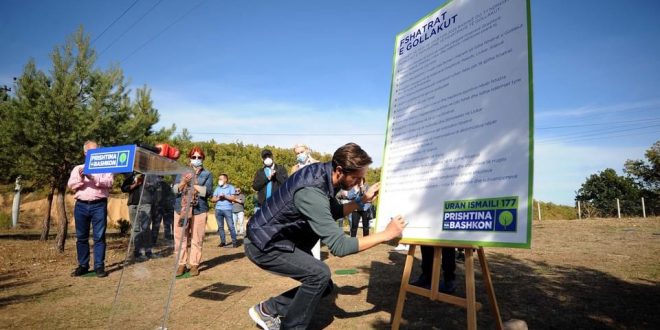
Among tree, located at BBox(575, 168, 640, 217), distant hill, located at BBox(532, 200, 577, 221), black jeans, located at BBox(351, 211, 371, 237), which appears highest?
tree, located at BBox(575, 168, 640, 217)

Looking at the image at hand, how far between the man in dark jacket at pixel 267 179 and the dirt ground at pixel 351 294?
1.41m

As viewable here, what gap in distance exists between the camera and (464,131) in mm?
2646

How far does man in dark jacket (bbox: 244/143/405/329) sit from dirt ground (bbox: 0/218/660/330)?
81cm

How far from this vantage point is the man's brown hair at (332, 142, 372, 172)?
2.73 meters

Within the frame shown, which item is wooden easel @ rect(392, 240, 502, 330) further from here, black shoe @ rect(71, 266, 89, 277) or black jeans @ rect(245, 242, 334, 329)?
black shoe @ rect(71, 266, 89, 277)

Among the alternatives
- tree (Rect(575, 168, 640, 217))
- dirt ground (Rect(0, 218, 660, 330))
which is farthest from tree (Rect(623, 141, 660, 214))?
dirt ground (Rect(0, 218, 660, 330))

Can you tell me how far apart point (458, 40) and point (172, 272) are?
3332 mm

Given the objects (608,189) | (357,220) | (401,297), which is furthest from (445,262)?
(608,189)

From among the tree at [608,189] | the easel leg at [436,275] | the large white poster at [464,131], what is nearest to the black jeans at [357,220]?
the large white poster at [464,131]

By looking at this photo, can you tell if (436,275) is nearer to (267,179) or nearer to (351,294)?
(351,294)

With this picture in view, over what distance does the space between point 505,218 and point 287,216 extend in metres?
1.59

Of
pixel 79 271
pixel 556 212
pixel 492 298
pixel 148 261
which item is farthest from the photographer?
pixel 556 212

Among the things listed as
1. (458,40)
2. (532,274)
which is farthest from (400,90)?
(532,274)

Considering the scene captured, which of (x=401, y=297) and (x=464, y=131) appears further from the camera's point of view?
(x=401, y=297)
